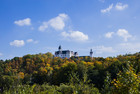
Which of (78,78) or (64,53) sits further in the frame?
(64,53)

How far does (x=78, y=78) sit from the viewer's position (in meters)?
11.5

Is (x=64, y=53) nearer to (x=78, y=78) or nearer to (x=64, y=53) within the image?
(x=64, y=53)

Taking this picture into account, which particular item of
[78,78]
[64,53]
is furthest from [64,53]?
[78,78]

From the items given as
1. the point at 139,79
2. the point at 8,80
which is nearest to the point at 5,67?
the point at 8,80

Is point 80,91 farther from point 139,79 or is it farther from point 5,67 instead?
point 5,67

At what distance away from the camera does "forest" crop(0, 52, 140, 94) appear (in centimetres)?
614

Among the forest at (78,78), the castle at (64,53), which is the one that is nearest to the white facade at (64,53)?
the castle at (64,53)

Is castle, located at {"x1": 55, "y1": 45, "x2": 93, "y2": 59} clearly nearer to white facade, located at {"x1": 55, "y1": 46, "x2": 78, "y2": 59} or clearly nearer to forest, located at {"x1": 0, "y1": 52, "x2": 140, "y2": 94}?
white facade, located at {"x1": 55, "y1": 46, "x2": 78, "y2": 59}

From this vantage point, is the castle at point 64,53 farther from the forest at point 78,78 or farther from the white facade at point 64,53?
the forest at point 78,78

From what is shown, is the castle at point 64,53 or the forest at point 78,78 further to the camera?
the castle at point 64,53

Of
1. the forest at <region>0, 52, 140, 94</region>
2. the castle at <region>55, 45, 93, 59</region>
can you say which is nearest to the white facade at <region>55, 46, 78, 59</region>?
the castle at <region>55, 45, 93, 59</region>

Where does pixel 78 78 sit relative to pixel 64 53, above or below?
below

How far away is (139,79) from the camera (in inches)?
229

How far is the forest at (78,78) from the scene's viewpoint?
6.14 meters
